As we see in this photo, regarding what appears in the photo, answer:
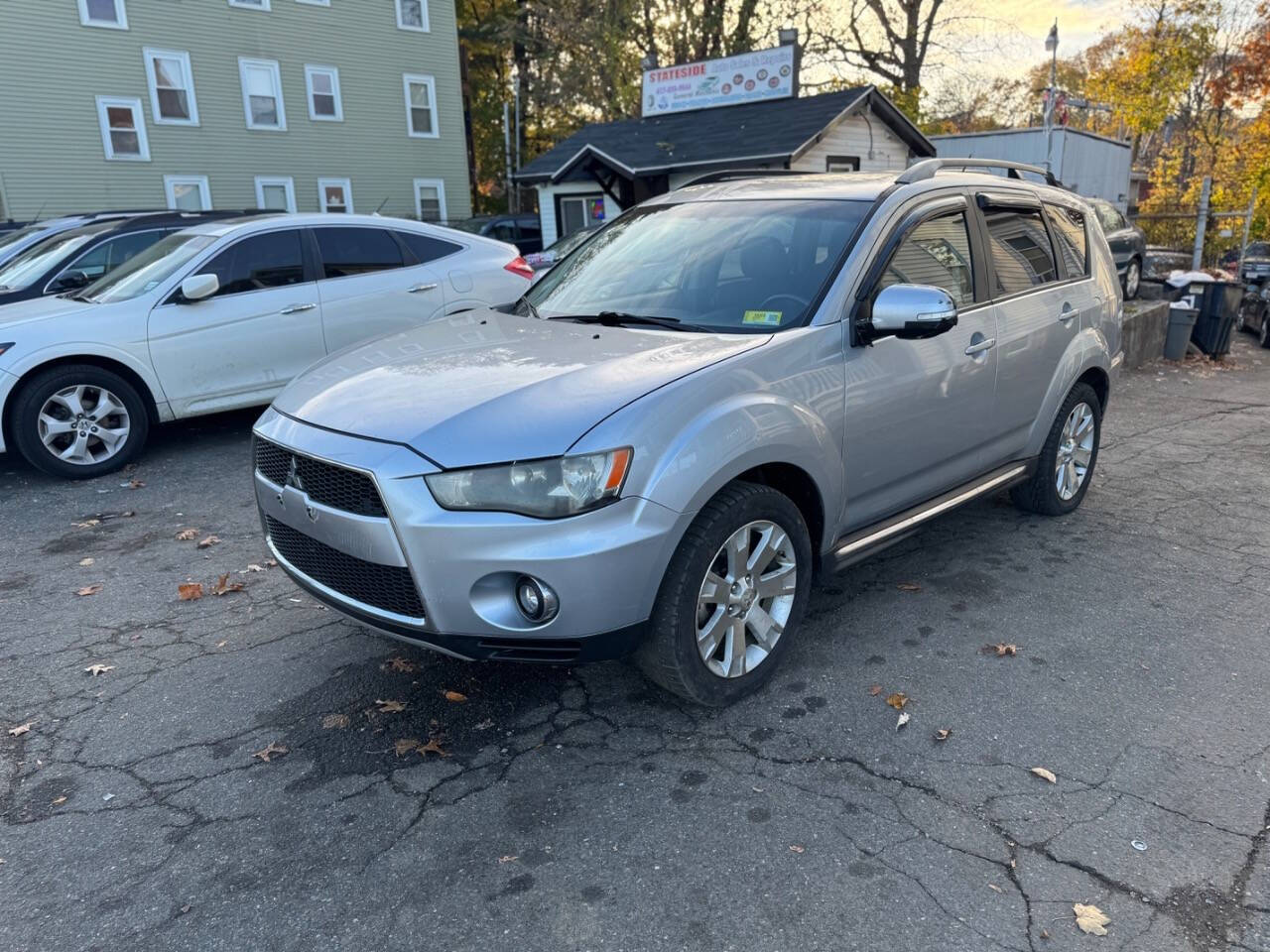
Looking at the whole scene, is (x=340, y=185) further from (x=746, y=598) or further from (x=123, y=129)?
(x=746, y=598)

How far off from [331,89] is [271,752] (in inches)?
A: 1043

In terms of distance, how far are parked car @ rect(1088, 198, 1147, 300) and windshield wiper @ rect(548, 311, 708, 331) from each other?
1397cm

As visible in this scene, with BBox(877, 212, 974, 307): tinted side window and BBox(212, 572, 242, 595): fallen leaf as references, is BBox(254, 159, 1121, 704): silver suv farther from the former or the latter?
BBox(212, 572, 242, 595): fallen leaf

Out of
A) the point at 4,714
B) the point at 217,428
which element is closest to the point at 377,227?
the point at 217,428

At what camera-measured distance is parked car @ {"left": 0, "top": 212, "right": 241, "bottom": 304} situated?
824 cm

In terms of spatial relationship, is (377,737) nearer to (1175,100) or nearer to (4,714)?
(4,714)

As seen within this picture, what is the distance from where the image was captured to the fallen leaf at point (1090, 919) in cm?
237

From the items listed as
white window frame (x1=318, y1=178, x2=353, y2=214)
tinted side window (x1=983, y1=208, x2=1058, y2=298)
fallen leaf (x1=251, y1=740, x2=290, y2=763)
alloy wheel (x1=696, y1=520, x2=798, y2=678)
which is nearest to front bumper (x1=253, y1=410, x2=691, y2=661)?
alloy wheel (x1=696, y1=520, x2=798, y2=678)

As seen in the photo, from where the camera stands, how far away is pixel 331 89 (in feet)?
84.7

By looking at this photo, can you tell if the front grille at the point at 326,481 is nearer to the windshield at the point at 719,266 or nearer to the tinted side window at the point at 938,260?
the windshield at the point at 719,266

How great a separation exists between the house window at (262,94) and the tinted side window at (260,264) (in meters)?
20.2

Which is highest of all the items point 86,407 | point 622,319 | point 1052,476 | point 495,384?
point 622,319

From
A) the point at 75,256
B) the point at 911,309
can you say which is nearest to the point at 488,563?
the point at 911,309

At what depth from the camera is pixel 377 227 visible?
25.4 feet
